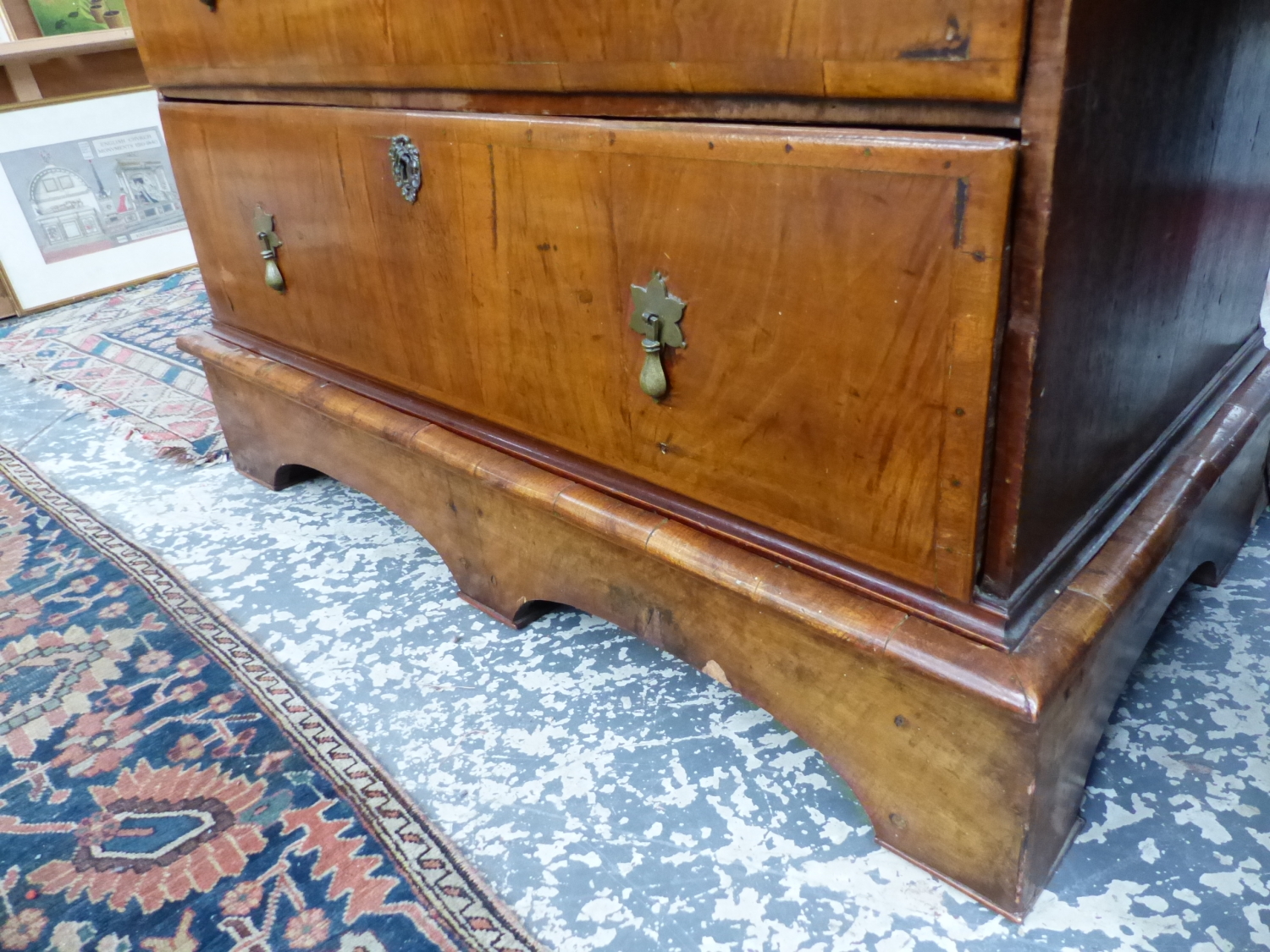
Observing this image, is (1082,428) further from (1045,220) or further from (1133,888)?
(1133,888)

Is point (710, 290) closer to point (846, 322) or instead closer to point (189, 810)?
point (846, 322)

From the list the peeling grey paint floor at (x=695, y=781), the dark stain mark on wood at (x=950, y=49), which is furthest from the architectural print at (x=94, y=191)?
the dark stain mark on wood at (x=950, y=49)

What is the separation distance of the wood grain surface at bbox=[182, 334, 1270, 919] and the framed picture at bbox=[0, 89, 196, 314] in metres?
1.98

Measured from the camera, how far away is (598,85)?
0.73 meters

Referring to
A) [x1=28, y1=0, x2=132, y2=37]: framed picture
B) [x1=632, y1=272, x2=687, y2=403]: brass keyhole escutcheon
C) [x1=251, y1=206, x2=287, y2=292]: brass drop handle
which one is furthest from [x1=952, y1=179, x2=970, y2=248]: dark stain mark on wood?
[x1=28, y1=0, x2=132, y2=37]: framed picture

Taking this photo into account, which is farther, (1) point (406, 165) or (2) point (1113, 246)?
(1) point (406, 165)

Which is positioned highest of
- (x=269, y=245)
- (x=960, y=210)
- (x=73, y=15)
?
(x=73, y=15)

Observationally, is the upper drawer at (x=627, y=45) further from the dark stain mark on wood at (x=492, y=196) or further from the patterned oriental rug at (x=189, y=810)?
the patterned oriental rug at (x=189, y=810)

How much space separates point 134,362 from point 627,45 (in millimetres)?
1783

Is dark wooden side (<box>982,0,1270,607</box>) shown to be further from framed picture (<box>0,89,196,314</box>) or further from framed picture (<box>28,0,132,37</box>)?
framed picture (<box>28,0,132,37</box>)

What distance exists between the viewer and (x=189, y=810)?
2.93 feet

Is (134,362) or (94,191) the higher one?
(94,191)

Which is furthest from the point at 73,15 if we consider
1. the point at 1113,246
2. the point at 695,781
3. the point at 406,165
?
the point at 1113,246

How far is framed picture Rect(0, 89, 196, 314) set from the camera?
8.01ft
